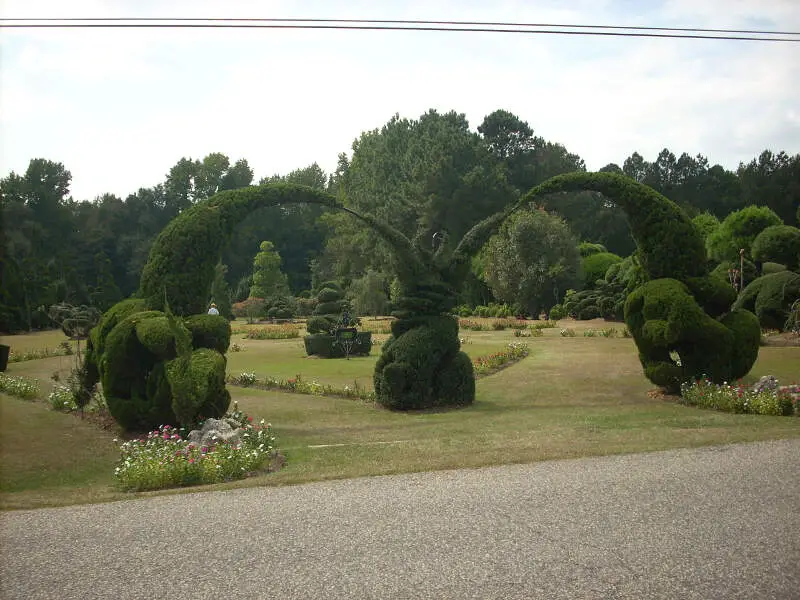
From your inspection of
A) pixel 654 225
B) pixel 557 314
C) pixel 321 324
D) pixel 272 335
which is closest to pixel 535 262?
pixel 557 314

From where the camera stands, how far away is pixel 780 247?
25391 mm

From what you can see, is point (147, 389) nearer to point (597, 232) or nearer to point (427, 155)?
point (427, 155)

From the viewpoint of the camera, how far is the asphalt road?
425cm

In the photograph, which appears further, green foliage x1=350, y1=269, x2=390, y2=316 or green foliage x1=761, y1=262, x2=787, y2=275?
green foliage x1=350, y1=269, x2=390, y2=316

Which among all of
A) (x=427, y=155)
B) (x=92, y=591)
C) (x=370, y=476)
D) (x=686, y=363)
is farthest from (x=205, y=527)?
(x=427, y=155)

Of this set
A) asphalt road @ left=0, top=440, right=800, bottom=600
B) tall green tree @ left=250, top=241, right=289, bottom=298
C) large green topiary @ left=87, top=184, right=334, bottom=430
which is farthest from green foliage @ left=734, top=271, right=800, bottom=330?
tall green tree @ left=250, top=241, right=289, bottom=298

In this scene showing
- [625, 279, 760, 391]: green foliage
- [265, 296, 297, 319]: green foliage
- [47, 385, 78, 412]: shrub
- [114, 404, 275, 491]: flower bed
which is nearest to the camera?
[114, 404, 275, 491]: flower bed

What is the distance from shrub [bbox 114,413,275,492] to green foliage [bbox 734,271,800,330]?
1743 cm

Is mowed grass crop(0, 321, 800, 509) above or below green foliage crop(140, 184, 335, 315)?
below

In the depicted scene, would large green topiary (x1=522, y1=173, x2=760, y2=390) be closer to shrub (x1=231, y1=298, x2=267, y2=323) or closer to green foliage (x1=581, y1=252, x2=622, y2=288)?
green foliage (x1=581, y1=252, x2=622, y2=288)

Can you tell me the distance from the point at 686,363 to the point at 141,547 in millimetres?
10054

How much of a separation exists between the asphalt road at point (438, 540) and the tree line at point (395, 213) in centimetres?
3102

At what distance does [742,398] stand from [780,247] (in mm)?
17078

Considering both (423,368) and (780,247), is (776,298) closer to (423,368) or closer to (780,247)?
(780,247)
